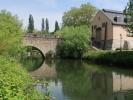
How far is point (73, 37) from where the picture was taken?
60.6 metres

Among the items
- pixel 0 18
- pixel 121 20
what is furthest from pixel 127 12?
pixel 121 20

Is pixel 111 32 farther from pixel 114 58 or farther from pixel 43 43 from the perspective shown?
pixel 114 58

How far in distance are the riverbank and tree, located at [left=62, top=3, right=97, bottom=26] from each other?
28648mm

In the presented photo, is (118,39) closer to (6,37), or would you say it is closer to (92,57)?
(92,57)

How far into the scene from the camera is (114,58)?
1761 inches

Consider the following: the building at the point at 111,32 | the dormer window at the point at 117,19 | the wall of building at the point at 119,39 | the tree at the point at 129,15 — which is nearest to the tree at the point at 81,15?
the building at the point at 111,32

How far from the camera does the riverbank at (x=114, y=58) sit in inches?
1639

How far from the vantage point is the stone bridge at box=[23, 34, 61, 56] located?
2384 inches

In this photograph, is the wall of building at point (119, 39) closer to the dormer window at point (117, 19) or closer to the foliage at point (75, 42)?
the dormer window at point (117, 19)

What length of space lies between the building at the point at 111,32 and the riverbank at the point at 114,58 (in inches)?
412

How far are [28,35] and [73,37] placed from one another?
821 cm

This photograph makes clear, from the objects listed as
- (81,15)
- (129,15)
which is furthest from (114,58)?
(81,15)

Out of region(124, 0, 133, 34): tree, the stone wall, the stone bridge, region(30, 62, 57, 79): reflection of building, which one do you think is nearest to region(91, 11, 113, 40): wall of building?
the stone bridge

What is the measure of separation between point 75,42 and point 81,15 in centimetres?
2300
